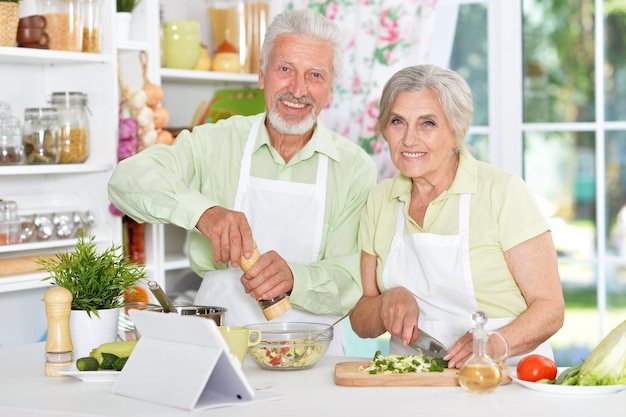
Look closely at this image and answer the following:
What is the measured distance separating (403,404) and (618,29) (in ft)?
12.4

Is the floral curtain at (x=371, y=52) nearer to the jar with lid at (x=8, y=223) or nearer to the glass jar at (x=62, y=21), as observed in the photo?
the glass jar at (x=62, y=21)

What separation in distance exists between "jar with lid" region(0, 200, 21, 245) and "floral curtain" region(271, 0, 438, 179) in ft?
4.50

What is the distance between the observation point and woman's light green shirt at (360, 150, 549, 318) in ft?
8.21

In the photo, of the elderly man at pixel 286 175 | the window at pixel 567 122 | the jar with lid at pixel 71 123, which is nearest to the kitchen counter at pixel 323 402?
the elderly man at pixel 286 175

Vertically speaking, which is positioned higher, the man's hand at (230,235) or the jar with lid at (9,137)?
the jar with lid at (9,137)

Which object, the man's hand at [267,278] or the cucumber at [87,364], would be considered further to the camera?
the man's hand at [267,278]

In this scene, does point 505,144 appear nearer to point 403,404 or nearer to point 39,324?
point 39,324

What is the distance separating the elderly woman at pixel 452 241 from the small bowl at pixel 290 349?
23cm

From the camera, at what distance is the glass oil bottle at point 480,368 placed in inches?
78.0

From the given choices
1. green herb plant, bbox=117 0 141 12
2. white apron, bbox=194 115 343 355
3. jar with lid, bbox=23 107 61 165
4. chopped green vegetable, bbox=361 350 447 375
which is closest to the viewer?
chopped green vegetable, bbox=361 350 447 375

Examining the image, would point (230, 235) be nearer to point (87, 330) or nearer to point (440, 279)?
point (87, 330)

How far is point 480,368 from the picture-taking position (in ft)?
6.50

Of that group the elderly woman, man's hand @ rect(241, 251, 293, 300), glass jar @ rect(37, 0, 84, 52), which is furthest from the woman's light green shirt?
glass jar @ rect(37, 0, 84, 52)

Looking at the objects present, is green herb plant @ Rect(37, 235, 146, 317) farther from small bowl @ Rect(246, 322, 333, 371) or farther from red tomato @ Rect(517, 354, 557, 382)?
red tomato @ Rect(517, 354, 557, 382)
